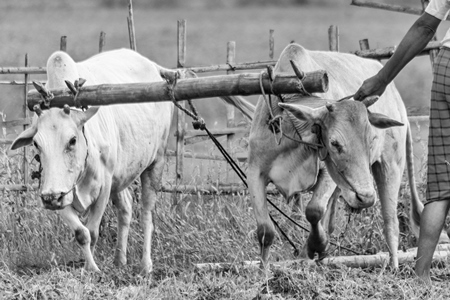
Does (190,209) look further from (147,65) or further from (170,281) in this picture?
(170,281)

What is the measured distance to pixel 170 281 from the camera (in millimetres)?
5195

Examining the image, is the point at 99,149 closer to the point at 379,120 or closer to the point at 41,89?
the point at 41,89

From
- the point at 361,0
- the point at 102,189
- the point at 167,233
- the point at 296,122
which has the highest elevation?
the point at 361,0

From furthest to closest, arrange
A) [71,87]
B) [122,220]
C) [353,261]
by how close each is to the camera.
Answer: [122,220] < [353,261] < [71,87]

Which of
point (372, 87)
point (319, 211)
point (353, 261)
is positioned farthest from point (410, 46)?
point (353, 261)

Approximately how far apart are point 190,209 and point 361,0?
10.1ft

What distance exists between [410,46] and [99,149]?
7.83 ft

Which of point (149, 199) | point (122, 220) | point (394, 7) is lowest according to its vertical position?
point (122, 220)

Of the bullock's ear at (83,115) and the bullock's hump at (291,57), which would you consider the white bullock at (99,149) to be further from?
the bullock's hump at (291,57)

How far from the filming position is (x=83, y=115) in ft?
18.6

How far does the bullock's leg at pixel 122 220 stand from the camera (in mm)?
6824

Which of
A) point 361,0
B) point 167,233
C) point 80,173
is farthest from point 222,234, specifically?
point 361,0

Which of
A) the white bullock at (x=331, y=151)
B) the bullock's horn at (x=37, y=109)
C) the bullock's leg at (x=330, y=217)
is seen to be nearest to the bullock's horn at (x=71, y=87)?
the bullock's horn at (x=37, y=109)

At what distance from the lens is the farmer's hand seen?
5141mm
